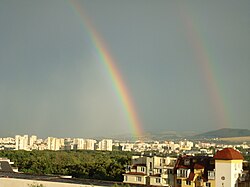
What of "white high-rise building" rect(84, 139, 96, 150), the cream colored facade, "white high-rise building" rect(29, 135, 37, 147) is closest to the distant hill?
the cream colored facade

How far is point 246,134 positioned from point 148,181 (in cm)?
1566

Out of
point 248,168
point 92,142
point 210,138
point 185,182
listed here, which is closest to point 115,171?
point 185,182

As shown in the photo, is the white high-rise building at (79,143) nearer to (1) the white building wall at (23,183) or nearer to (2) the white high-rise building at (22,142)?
(2) the white high-rise building at (22,142)

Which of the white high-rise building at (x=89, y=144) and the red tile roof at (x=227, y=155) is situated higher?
the red tile roof at (x=227, y=155)

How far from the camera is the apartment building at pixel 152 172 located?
17.6 m

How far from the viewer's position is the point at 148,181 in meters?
17.7

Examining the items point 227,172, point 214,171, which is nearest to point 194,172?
point 214,171

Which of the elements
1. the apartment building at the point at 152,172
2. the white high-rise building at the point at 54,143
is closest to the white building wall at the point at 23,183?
the apartment building at the point at 152,172

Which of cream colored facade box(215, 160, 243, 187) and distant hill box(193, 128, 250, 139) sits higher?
distant hill box(193, 128, 250, 139)

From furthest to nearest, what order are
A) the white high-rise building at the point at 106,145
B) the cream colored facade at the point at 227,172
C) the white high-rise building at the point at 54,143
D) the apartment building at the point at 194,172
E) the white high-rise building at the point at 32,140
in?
the white high-rise building at the point at 32,140
the white high-rise building at the point at 54,143
the white high-rise building at the point at 106,145
the apartment building at the point at 194,172
the cream colored facade at the point at 227,172

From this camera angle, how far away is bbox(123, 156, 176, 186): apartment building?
17.6 metres

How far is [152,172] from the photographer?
59.8ft

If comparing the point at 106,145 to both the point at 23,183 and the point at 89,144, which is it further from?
the point at 23,183

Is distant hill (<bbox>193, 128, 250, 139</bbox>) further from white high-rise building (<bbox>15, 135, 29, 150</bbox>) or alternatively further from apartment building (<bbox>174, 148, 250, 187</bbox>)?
white high-rise building (<bbox>15, 135, 29, 150</bbox>)
